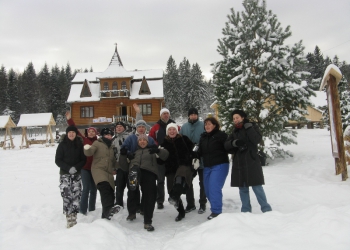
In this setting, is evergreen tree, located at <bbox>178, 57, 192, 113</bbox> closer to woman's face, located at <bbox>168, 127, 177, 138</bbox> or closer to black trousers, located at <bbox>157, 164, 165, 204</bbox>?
black trousers, located at <bbox>157, 164, 165, 204</bbox>

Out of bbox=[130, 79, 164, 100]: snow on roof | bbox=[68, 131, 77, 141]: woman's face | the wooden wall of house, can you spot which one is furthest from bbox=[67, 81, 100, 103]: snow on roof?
bbox=[68, 131, 77, 141]: woman's face

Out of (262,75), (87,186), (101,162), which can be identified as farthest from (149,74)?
(101,162)

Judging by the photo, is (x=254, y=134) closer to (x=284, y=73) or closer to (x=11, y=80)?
(x=284, y=73)

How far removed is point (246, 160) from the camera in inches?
189

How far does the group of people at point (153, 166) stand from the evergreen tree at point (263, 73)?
5278 millimetres

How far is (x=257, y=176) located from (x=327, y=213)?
1297 mm

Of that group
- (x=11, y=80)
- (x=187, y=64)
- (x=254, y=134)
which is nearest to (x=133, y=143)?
(x=254, y=134)

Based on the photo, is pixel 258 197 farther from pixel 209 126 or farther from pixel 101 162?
pixel 101 162

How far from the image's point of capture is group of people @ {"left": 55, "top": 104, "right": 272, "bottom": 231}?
482 cm

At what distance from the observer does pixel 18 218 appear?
5559 millimetres

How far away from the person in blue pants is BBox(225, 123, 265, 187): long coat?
8.2 inches

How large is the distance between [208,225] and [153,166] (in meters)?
1.61

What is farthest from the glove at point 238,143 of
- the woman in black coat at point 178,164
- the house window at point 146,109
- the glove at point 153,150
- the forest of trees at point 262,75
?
the house window at point 146,109

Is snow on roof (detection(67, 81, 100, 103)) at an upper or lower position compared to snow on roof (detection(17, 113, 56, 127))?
upper
